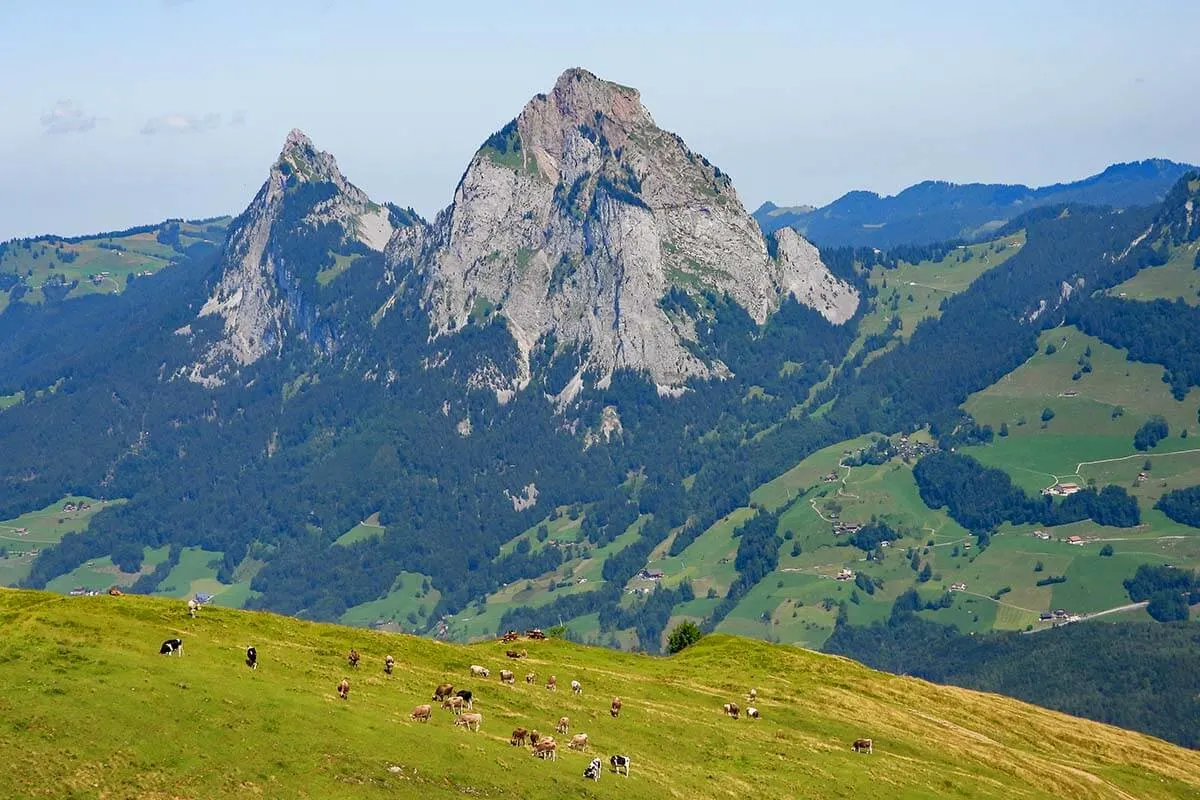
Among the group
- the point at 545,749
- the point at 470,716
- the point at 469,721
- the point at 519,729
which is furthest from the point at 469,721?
the point at 545,749

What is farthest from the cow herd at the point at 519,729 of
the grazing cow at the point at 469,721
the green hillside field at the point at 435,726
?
the green hillside field at the point at 435,726

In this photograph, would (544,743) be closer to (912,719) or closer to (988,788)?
(988,788)

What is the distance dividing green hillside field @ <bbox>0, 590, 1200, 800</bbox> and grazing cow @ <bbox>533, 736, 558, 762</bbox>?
4.17ft

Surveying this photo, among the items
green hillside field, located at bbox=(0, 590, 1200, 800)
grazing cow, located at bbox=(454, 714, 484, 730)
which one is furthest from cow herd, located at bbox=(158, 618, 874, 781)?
green hillside field, located at bbox=(0, 590, 1200, 800)

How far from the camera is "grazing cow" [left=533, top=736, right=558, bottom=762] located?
4097 inches

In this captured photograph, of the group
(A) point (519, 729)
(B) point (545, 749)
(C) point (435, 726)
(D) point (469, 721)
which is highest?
(C) point (435, 726)

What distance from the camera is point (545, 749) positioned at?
104188mm

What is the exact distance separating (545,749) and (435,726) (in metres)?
8.73

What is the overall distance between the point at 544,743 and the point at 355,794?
18.6 meters

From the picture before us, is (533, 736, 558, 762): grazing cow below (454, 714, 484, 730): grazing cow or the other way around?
below

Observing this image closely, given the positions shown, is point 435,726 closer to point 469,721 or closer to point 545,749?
point 469,721

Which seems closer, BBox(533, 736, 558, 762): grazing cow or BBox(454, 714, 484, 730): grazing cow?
BBox(533, 736, 558, 762): grazing cow

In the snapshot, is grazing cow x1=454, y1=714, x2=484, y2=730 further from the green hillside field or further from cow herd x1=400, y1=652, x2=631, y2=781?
the green hillside field

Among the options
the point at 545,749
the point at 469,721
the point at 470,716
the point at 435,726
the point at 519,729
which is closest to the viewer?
the point at 545,749
